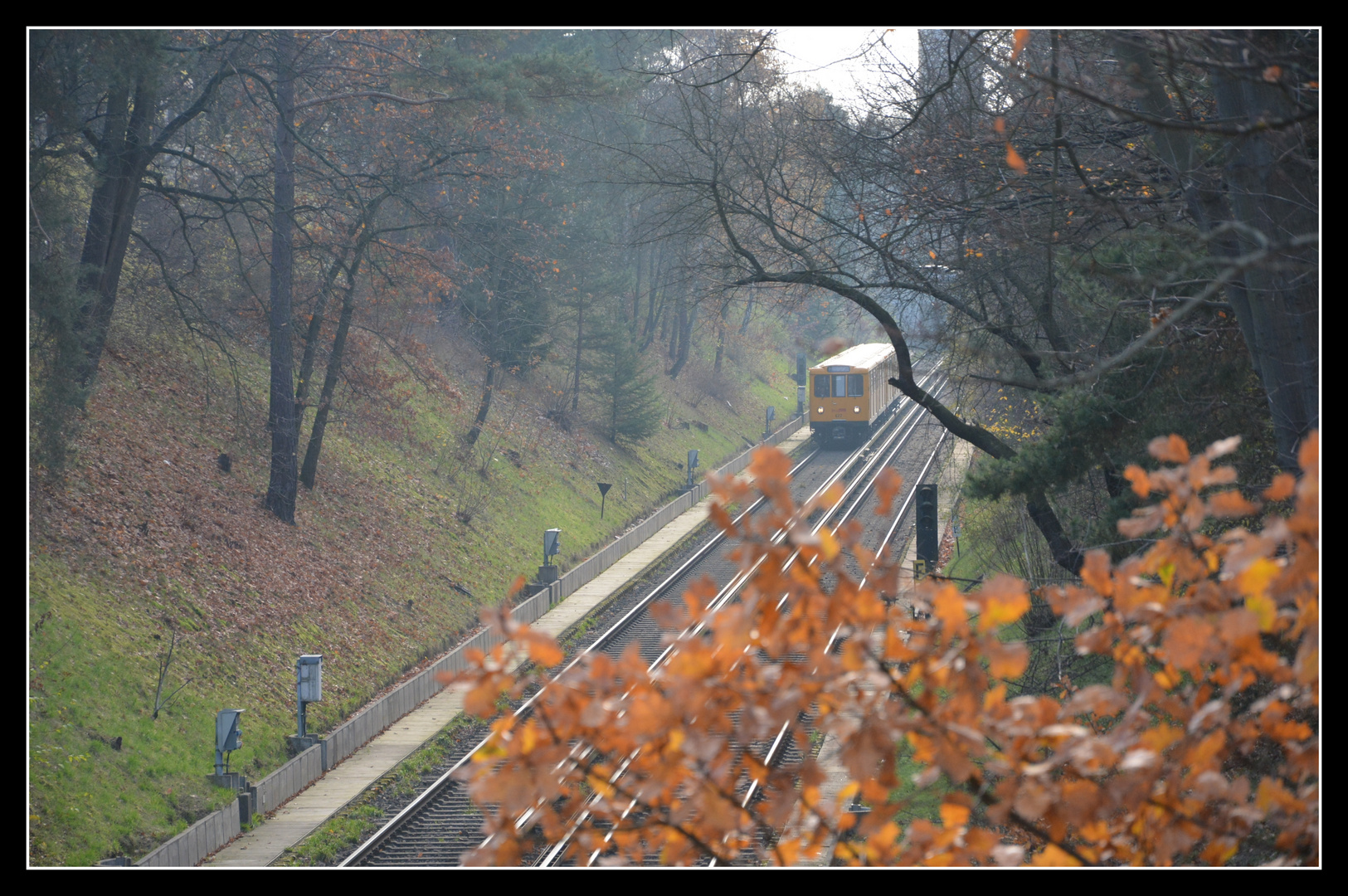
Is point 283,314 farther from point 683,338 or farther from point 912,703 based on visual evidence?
point 683,338

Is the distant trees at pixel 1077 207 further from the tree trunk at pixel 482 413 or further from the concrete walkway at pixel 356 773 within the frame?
the tree trunk at pixel 482 413

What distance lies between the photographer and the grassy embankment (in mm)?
11500

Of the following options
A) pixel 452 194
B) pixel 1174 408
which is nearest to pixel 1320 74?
pixel 1174 408

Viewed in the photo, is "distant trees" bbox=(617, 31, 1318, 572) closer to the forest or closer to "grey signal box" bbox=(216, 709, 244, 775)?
the forest

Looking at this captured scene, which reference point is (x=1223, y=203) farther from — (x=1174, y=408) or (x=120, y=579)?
(x=120, y=579)

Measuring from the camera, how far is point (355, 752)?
14336 millimetres

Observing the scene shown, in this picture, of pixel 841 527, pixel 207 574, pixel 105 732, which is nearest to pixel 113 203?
pixel 207 574

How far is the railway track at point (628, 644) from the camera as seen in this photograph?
1123 centimetres

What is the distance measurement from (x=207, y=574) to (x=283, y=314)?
5.14m

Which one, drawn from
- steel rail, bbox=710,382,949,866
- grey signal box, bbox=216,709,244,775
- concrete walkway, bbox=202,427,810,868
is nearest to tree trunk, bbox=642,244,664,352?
steel rail, bbox=710,382,949,866

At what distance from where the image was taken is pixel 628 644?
15484 millimetres

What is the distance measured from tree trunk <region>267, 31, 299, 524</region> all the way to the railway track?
642 centimetres

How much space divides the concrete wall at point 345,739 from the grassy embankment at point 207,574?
475 millimetres

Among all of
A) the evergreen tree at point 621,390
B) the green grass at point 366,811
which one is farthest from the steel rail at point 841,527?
the evergreen tree at point 621,390
